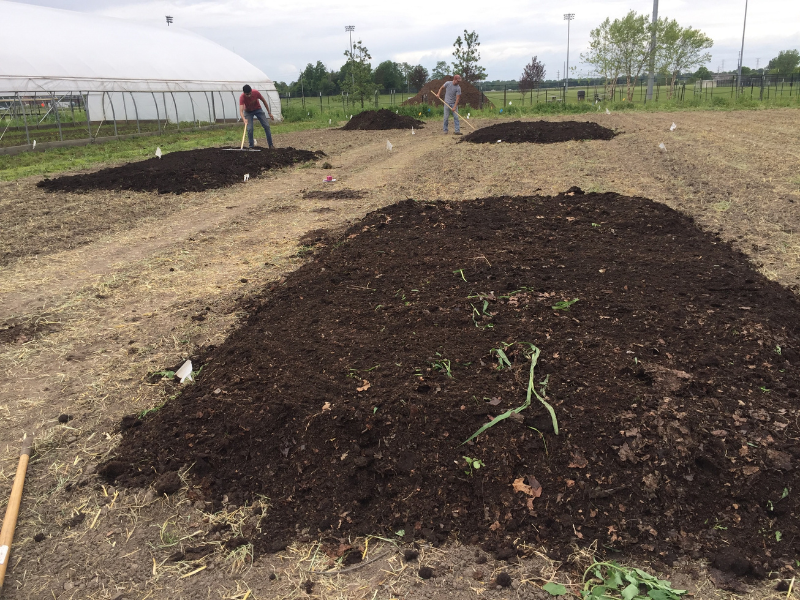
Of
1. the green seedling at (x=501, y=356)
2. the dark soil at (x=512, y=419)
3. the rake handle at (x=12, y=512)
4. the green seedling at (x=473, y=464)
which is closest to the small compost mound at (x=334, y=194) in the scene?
the dark soil at (x=512, y=419)

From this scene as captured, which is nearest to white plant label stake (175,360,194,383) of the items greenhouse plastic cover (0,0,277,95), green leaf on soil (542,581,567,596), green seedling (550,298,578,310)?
green seedling (550,298,578,310)

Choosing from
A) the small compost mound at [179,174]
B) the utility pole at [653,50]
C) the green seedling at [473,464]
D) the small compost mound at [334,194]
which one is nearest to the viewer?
the green seedling at [473,464]

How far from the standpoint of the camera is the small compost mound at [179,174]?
11.1 meters

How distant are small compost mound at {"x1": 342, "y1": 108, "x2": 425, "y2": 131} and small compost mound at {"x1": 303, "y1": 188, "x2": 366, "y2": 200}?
50.8ft

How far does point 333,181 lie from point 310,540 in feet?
33.0

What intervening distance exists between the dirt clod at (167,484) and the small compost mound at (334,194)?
24.9 ft

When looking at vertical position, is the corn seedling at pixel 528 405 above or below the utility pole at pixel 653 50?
below

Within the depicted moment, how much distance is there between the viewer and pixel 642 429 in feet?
8.75

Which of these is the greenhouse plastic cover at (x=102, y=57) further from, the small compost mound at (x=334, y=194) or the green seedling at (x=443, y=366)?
the green seedling at (x=443, y=366)

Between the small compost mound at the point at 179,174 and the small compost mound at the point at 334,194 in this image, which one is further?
the small compost mound at the point at 179,174

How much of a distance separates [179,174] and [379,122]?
50.6ft

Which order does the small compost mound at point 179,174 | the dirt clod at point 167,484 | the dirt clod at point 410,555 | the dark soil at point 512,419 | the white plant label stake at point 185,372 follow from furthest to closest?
the small compost mound at point 179,174 → the white plant label stake at point 185,372 → the dirt clod at point 167,484 → the dark soil at point 512,419 → the dirt clod at point 410,555

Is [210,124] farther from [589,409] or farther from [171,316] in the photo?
[589,409]

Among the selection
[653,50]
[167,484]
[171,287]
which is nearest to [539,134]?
[171,287]
